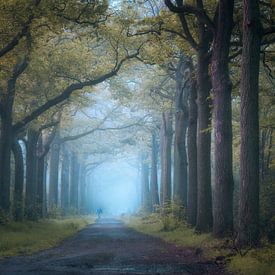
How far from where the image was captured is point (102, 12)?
17422 mm

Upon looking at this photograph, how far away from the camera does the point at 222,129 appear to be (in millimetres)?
14234

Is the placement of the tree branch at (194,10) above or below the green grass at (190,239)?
above

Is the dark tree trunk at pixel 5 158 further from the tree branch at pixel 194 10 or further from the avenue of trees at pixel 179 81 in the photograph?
the tree branch at pixel 194 10

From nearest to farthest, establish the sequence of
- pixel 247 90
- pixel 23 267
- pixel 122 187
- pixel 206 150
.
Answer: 1. pixel 23 267
2. pixel 247 90
3. pixel 206 150
4. pixel 122 187

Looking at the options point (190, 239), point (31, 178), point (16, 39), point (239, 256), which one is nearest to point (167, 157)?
point (31, 178)

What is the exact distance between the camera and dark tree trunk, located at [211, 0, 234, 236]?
1387 cm

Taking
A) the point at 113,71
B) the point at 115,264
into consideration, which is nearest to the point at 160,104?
the point at 113,71

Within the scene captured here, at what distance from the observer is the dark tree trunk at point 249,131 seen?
36.8 feet

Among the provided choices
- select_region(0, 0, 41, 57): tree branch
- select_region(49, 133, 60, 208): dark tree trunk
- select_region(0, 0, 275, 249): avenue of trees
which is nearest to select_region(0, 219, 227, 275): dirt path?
select_region(0, 0, 275, 249): avenue of trees

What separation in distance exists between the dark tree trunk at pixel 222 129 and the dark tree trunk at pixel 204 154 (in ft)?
6.10

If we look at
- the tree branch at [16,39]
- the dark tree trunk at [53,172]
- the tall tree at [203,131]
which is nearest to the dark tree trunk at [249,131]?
the tall tree at [203,131]

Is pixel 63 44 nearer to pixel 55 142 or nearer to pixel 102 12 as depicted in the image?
pixel 102 12

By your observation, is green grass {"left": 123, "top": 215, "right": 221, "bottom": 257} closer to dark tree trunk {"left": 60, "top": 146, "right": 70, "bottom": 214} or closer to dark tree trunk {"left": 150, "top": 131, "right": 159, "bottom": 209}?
dark tree trunk {"left": 150, "top": 131, "right": 159, "bottom": 209}

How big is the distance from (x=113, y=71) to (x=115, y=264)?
1293 cm
